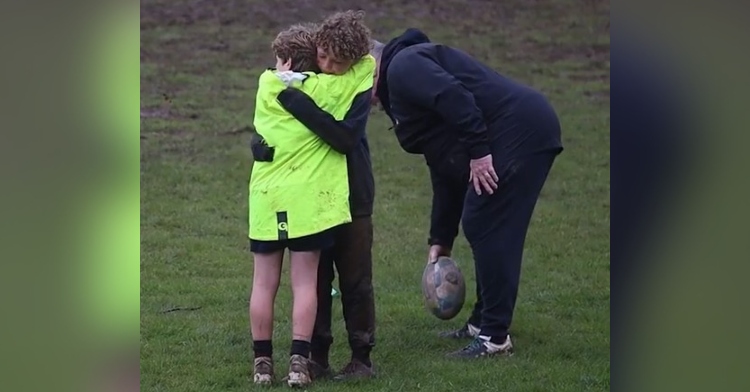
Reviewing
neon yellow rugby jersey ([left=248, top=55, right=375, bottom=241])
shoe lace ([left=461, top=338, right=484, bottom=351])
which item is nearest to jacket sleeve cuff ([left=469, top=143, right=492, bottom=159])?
neon yellow rugby jersey ([left=248, top=55, right=375, bottom=241])

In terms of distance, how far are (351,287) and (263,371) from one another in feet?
1.44

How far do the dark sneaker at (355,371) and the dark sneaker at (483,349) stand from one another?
469mm

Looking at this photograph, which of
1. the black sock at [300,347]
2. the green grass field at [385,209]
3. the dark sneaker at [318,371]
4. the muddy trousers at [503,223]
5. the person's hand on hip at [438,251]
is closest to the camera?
the black sock at [300,347]

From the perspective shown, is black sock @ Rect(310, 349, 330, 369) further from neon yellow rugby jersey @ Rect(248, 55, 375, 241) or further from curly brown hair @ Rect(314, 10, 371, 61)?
curly brown hair @ Rect(314, 10, 371, 61)

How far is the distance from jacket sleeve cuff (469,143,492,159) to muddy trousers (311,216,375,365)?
480mm

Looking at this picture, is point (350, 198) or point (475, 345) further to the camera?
point (475, 345)

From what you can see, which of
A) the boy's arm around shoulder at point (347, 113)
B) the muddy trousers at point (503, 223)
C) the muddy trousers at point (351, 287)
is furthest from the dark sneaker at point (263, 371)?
the muddy trousers at point (503, 223)

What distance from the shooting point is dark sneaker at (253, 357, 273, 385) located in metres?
3.99

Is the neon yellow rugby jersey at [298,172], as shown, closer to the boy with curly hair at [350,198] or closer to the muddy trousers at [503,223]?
the boy with curly hair at [350,198]

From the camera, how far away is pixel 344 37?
386 cm

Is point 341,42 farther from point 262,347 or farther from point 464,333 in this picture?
point 464,333

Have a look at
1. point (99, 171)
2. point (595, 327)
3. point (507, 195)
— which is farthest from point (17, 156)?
point (595, 327)

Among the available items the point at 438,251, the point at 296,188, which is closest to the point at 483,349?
the point at 438,251

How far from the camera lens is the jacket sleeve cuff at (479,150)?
416 cm
